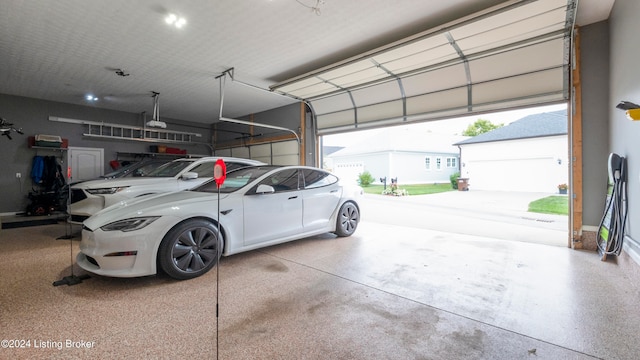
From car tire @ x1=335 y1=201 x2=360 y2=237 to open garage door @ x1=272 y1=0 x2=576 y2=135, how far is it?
8.12 ft

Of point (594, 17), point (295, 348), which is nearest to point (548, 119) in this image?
point (594, 17)

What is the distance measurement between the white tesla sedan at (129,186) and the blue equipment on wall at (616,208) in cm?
638

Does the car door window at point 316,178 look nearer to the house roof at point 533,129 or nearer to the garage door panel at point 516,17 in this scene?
the garage door panel at point 516,17

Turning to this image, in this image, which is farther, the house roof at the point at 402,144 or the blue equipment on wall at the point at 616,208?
the house roof at the point at 402,144

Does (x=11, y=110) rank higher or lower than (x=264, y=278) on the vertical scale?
higher

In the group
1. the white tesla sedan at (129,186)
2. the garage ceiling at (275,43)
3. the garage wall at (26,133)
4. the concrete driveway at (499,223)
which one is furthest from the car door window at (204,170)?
the garage wall at (26,133)

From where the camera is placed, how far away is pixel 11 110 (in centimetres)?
712

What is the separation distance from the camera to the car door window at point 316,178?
14.0 feet

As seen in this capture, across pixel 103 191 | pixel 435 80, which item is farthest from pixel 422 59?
pixel 103 191

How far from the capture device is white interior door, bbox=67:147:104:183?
8070 millimetres

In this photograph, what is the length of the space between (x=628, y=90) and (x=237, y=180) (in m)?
4.81

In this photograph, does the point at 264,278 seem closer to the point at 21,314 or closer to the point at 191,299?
A: the point at 191,299

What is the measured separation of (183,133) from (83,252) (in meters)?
8.51

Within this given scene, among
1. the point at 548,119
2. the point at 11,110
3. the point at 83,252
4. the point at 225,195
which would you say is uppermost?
the point at 548,119
